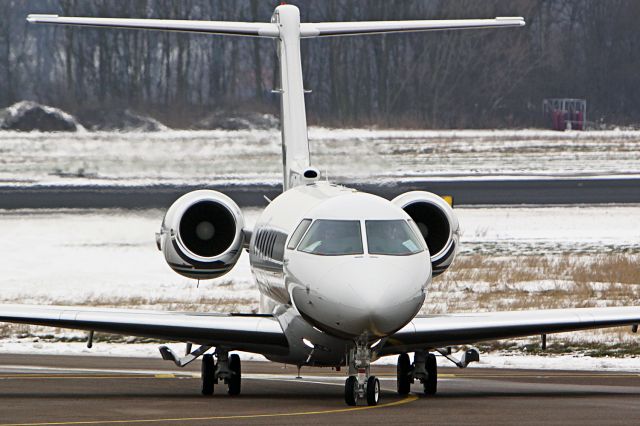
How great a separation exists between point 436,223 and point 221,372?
3.47 meters

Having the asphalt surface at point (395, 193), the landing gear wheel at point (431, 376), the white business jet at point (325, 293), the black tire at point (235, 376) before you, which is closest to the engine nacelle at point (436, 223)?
the white business jet at point (325, 293)

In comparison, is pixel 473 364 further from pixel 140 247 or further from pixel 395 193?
pixel 395 193

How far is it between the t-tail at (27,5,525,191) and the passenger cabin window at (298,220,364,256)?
392cm

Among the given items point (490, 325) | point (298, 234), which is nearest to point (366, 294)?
point (298, 234)

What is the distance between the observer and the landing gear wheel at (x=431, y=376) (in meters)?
16.7

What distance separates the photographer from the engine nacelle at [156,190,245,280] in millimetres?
18266

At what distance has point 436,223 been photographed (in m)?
18.2

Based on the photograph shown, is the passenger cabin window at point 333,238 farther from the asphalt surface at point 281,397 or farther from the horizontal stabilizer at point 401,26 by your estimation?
the horizontal stabilizer at point 401,26

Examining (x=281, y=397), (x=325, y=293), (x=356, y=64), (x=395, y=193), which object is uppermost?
(x=356, y=64)

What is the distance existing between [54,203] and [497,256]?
1273cm

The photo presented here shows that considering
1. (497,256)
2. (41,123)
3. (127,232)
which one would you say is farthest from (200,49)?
(497,256)

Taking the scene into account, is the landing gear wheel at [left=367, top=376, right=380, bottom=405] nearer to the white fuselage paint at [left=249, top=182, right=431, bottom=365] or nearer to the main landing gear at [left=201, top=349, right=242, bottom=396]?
the white fuselage paint at [left=249, top=182, right=431, bottom=365]

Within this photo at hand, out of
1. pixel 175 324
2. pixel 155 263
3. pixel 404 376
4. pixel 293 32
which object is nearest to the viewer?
pixel 175 324

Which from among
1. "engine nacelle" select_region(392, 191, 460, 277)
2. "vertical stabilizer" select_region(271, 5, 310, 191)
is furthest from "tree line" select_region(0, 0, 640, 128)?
"engine nacelle" select_region(392, 191, 460, 277)
